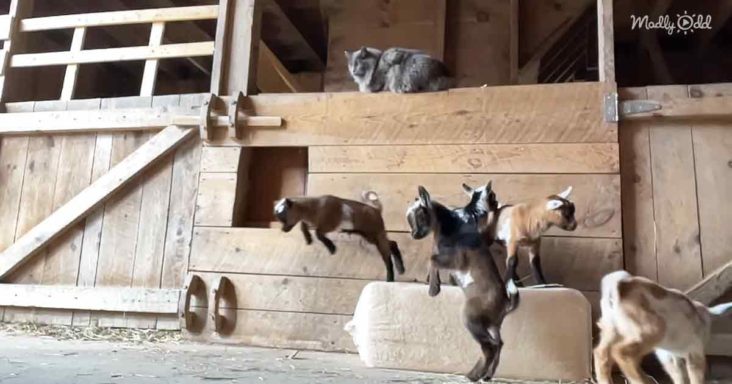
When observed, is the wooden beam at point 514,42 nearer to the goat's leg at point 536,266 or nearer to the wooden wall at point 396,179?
the wooden wall at point 396,179

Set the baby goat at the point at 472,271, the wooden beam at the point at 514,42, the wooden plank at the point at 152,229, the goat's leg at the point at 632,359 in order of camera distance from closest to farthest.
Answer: the goat's leg at the point at 632,359, the baby goat at the point at 472,271, the wooden plank at the point at 152,229, the wooden beam at the point at 514,42

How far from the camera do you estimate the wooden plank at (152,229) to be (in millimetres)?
3180

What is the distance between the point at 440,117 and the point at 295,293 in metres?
1.19

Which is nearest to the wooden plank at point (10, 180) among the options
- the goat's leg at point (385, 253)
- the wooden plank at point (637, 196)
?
the goat's leg at point (385, 253)

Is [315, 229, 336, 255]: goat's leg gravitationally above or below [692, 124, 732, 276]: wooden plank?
below

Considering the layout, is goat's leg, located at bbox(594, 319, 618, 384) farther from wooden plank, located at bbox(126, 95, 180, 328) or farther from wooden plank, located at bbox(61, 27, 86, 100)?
wooden plank, located at bbox(61, 27, 86, 100)

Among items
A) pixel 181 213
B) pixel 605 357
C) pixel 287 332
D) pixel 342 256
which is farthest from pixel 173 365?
pixel 605 357

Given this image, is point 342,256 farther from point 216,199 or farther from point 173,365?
point 173,365

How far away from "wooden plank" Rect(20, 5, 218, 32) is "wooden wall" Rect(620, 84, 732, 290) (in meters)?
2.47

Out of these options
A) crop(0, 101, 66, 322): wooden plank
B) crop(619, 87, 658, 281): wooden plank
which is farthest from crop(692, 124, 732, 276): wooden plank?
crop(0, 101, 66, 322): wooden plank

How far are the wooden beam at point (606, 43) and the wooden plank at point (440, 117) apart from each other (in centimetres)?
8

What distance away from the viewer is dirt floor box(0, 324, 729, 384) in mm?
1995

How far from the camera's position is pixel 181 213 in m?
3.23

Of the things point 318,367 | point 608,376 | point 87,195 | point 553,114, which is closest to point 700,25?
point 553,114
